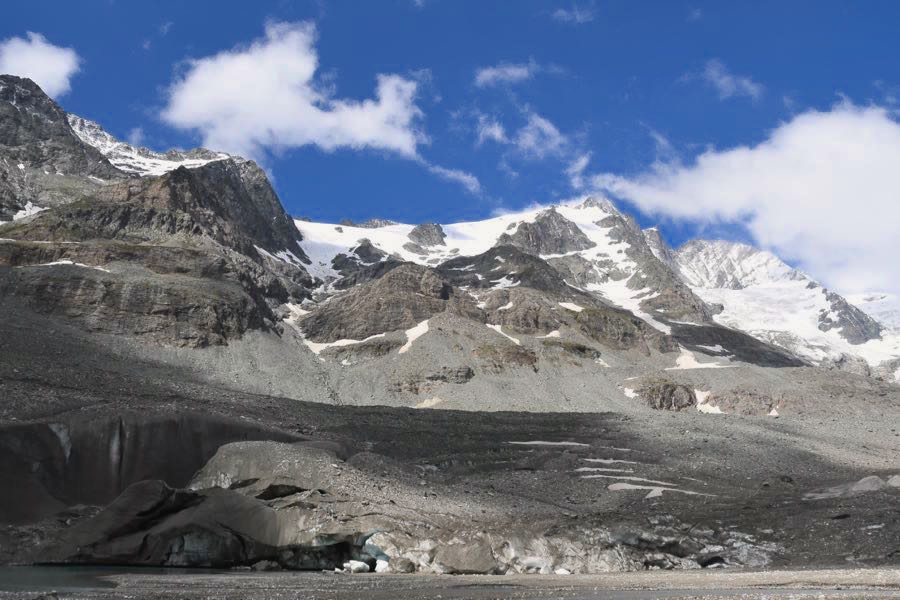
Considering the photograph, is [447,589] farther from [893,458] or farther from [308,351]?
[308,351]

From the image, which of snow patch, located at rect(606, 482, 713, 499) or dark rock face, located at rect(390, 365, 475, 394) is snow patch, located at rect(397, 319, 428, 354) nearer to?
dark rock face, located at rect(390, 365, 475, 394)

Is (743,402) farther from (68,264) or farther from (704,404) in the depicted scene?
(68,264)

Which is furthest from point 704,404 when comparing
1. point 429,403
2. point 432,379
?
point 429,403

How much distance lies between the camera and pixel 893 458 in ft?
335

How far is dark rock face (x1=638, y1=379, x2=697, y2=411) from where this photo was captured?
554ft

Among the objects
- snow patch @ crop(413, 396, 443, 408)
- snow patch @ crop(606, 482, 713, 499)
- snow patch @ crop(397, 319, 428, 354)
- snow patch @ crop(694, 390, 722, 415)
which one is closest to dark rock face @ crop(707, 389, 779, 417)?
snow patch @ crop(694, 390, 722, 415)

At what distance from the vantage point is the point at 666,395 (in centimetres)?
17238

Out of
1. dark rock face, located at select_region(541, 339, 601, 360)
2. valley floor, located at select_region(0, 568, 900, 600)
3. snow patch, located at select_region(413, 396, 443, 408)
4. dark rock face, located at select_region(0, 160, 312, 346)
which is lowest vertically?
valley floor, located at select_region(0, 568, 900, 600)

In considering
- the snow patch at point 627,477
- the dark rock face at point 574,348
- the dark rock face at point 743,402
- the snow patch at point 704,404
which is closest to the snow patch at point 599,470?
the snow patch at point 627,477

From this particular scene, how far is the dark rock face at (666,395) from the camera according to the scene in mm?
169000

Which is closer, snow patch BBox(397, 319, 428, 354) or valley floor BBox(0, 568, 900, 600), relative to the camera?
valley floor BBox(0, 568, 900, 600)

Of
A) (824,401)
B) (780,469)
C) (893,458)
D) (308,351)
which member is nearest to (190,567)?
(780,469)

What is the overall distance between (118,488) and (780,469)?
65.8m

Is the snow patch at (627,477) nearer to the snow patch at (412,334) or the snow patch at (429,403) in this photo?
the snow patch at (429,403)
